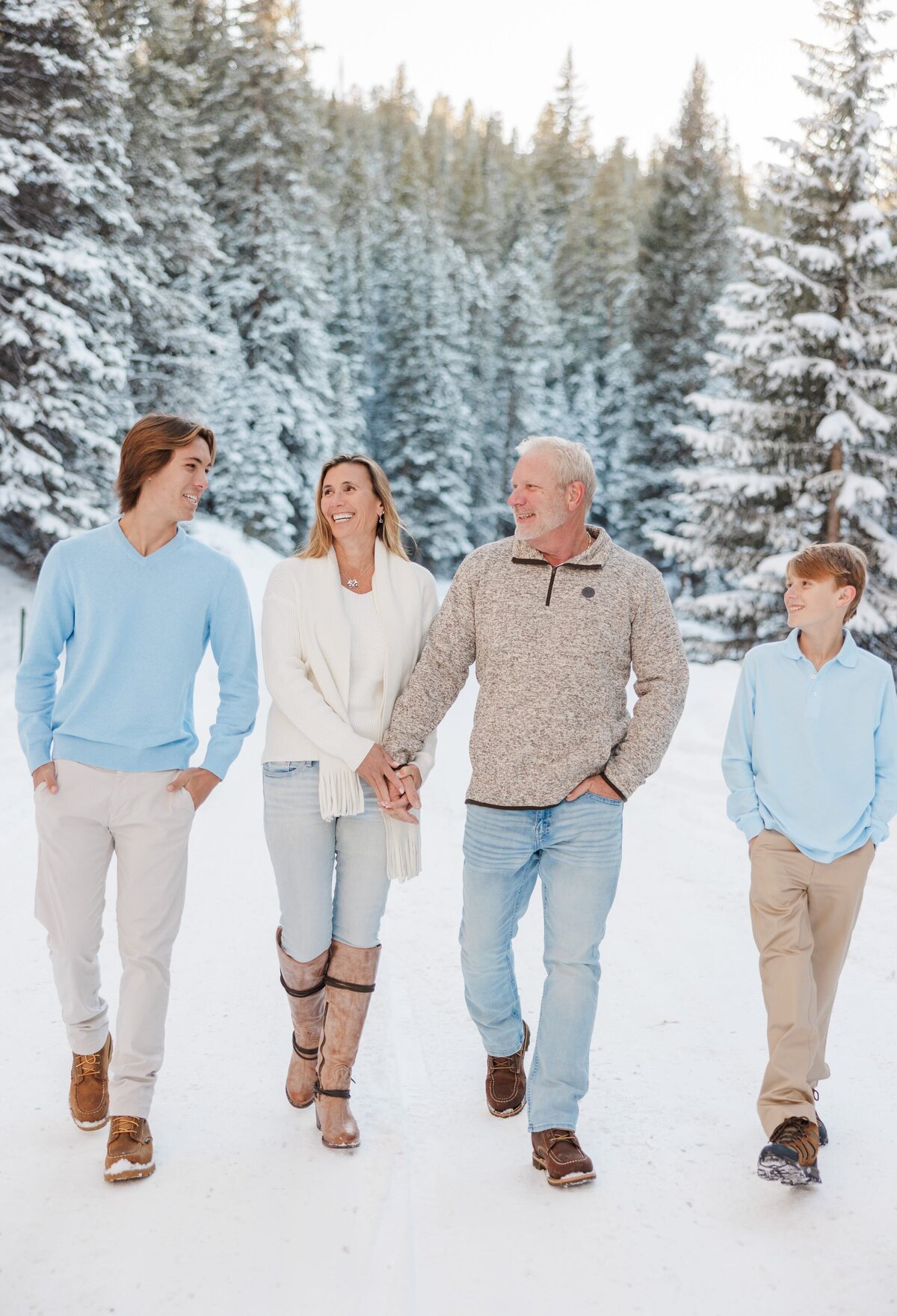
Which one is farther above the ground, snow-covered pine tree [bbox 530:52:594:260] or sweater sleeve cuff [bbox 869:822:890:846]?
snow-covered pine tree [bbox 530:52:594:260]

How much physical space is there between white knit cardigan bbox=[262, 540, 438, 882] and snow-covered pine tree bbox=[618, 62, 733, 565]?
2970 centimetres

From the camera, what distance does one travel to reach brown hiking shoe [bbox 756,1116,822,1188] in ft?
10.4

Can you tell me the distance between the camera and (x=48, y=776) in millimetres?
3404

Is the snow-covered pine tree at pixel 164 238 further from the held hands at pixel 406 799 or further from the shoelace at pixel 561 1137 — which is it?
the shoelace at pixel 561 1137

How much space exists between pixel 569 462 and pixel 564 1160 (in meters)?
2.26

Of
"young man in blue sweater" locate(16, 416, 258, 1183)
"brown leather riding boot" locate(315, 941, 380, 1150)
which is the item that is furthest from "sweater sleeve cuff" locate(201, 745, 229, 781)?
"brown leather riding boot" locate(315, 941, 380, 1150)

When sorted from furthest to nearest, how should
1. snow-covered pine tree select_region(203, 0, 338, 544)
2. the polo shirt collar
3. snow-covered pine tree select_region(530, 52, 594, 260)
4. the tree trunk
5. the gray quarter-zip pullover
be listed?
snow-covered pine tree select_region(530, 52, 594, 260)
snow-covered pine tree select_region(203, 0, 338, 544)
the tree trunk
the polo shirt collar
the gray quarter-zip pullover

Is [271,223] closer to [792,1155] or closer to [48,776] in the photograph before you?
[48,776]

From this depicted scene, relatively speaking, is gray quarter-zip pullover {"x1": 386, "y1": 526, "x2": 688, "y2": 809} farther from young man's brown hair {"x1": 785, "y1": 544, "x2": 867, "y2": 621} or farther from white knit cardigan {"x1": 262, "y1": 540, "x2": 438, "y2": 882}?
young man's brown hair {"x1": 785, "y1": 544, "x2": 867, "y2": 621}

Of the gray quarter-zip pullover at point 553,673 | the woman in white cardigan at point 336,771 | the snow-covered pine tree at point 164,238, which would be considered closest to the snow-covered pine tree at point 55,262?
the snow-covered pine tree at point 164,238

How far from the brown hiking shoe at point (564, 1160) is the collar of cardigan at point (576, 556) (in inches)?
73.2

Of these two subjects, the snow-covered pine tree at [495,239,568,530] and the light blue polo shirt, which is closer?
the light blue polo shirt

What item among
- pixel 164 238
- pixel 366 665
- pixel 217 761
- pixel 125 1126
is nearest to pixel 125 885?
pixel 217 761

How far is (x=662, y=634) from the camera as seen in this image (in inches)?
141
